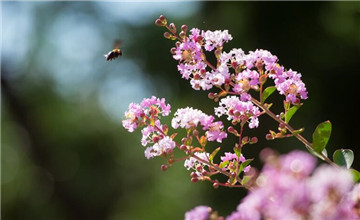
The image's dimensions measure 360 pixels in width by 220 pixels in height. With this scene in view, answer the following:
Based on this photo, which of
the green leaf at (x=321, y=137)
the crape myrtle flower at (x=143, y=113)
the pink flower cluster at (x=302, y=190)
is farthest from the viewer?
the crape myrtle flower at (x=143, y=113)

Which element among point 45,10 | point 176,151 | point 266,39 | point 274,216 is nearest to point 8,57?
point 45,10

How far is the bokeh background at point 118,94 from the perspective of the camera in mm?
4773

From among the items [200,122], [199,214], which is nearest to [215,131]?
[200,122]

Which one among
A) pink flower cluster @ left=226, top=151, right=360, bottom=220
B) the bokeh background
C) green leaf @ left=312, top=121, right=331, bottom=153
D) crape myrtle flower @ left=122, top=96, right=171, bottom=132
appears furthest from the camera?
the bokeh background

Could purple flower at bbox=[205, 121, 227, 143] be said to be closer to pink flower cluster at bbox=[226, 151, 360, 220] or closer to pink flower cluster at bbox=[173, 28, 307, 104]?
pink flower cluster at bbox=[173, 28, 307, 104]

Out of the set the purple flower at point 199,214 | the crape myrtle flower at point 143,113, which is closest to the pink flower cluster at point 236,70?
the crape myrtle flower at point 143,113

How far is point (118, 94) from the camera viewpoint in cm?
804

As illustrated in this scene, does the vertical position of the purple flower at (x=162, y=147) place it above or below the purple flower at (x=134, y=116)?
below

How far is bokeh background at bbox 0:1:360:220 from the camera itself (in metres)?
4.77

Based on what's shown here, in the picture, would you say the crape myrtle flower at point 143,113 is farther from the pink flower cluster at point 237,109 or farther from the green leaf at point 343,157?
the green leaf at point 343,157

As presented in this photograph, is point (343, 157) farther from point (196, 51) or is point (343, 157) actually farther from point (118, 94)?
point (118, 94)

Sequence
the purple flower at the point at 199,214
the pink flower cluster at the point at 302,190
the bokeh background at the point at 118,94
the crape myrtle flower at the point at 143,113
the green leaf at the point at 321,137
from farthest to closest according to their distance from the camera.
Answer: the bokeh background at the point at 118,94
the crape myrtle flower at the point at 143,113
the green leaf at the point at 321,137
the purple flower at the point at 199,214
the pink flower cluster at the point at 302,190

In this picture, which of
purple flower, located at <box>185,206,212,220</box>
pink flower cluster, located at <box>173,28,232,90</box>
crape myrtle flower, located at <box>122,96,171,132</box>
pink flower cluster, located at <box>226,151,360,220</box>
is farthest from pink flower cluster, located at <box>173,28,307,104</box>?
pink flower cluster, located at <box>226,151,360,220</box>

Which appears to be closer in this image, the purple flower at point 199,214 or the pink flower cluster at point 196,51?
the purple flower at point 199,214
